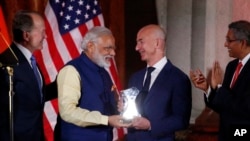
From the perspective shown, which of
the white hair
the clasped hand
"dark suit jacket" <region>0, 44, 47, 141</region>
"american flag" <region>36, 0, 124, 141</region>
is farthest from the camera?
"american flag" <region>36, 0, 124, 141</region>

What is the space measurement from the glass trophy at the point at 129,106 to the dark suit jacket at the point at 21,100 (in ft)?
1.90

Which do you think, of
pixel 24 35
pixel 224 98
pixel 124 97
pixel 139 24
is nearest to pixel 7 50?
pixel 24 35

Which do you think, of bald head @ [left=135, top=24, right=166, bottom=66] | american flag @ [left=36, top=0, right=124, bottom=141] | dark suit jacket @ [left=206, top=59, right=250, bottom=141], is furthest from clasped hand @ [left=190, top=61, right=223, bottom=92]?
american flag @ [left=36, top=0, right=124, bottom=141]

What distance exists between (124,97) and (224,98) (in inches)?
27.6

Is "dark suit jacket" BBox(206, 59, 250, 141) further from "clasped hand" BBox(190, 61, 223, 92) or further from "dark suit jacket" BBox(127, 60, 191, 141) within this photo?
"dark suit jacket" BBox(127, 60, 191, 141)

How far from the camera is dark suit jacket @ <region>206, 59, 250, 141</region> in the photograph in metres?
4.52

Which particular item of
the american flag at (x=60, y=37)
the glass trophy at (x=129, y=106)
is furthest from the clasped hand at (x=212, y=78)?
the american flag at (x=60, y=37)

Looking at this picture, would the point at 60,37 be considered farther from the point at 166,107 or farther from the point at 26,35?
the point at 166,107

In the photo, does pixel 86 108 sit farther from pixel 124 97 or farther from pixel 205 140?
pixel 205 140

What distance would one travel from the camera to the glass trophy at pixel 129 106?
14.3 feet

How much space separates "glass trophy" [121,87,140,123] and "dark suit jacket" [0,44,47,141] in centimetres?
58

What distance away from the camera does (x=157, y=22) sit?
6.53 metres

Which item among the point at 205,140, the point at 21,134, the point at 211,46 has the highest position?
the point at 211,46

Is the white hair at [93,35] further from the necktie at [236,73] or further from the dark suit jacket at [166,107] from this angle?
the necktie at [236,73]
